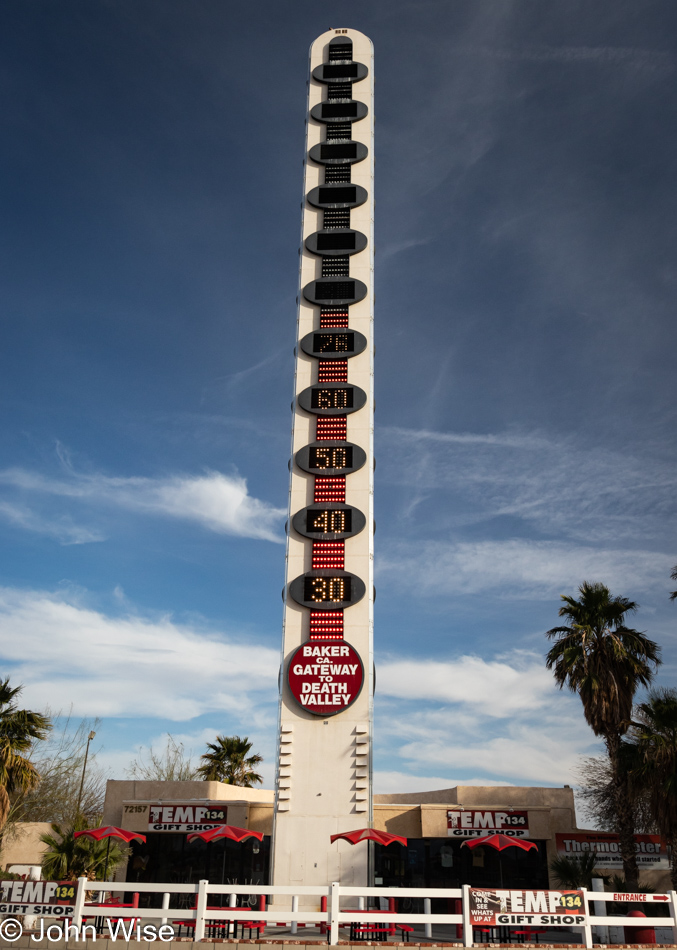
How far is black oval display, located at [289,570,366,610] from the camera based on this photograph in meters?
34.2

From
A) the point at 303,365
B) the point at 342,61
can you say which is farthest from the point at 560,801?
the point at 342,61

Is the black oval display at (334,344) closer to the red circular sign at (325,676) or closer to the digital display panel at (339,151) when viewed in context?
the digital display panel at (339,151)

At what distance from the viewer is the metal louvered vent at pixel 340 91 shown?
4578cm

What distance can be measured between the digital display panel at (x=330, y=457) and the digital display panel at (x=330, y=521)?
224cm

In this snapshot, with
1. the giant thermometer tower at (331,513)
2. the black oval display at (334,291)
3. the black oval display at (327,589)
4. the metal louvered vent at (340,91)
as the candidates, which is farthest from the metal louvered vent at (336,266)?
the black oval display at (327,589)

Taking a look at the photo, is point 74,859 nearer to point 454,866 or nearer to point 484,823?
point 454,866

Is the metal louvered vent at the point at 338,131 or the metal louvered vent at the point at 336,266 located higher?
the metal louvered vent at the point at 338,131

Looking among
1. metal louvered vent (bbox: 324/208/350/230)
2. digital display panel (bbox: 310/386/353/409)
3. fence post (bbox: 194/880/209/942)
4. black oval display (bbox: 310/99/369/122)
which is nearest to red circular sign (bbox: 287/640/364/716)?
digital display panel (bbox: 310/386/353/409)

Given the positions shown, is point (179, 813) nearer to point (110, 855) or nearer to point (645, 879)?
point (110, 855)

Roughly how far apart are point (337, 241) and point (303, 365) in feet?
25.4

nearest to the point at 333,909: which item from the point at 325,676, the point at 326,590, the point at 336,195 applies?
the point at 325,676

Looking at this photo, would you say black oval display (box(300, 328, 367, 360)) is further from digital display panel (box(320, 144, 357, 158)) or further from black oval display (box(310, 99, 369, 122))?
black oval display (box(310, 99, 369, 122))

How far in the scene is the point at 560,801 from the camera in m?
38.2

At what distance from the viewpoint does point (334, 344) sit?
39469mm
